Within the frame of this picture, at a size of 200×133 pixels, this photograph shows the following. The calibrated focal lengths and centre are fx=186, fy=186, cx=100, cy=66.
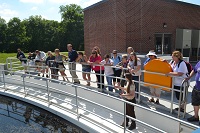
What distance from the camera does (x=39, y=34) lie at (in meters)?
47.2

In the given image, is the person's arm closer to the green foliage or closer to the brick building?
the brick building

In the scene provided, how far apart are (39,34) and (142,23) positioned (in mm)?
39967

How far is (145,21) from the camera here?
1198cm

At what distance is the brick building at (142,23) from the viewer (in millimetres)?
11930

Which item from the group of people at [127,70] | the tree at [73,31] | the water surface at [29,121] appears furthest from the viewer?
the tree at [73,31]

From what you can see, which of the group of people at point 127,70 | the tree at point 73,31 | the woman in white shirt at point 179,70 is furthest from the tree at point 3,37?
the woman in white shirt at point 179,70

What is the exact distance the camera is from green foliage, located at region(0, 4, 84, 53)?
43906 millimetres

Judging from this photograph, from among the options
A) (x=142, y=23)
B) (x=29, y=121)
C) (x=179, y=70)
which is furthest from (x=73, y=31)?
(x=179, y=70)

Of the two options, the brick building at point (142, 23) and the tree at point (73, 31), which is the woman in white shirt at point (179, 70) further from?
the tree at point (73, 31)

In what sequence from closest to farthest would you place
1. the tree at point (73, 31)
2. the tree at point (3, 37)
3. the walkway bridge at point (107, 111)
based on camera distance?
the walkway bridge at point (107, 111)
the tree at point (3, 37)
the tree at point (73, 31)

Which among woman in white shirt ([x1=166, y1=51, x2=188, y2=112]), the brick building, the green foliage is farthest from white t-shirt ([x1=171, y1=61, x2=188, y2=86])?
the green foliage

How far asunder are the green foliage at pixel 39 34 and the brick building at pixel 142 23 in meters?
31.7

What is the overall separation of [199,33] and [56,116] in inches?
542

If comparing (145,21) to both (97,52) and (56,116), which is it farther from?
(56,116)
